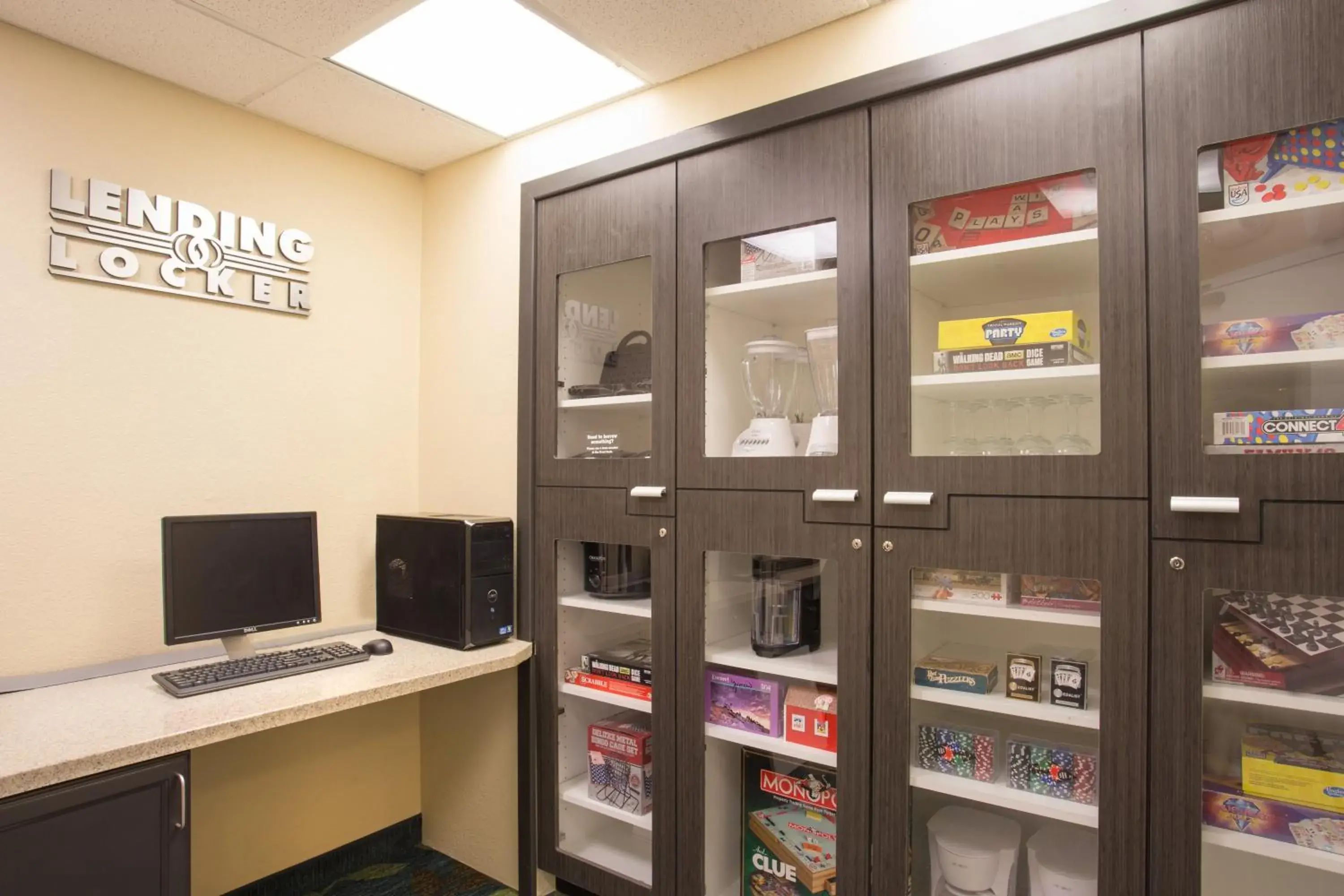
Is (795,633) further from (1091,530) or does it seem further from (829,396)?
(1091,530)

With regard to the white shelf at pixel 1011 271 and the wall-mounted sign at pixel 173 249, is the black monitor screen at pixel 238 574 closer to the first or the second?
the wall-mounted sign at pixel 173 249

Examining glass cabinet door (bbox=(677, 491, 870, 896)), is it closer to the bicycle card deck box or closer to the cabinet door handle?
the bicycle card deck box

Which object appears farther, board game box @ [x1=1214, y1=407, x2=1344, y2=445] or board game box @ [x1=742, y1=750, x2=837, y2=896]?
board game box @ [x1=742, y1=750, x2=837, y2=896]

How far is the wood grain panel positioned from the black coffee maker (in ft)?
2.60

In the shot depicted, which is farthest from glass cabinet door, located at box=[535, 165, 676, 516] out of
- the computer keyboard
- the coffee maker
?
the coffee maker

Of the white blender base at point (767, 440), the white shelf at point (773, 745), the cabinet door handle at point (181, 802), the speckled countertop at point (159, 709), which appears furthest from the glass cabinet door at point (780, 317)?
the cabinet door handle at point (181, 802)

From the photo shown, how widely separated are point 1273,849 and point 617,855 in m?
1.69

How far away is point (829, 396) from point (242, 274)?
193 cm

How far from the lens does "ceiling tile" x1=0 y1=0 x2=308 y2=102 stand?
1.98 metres

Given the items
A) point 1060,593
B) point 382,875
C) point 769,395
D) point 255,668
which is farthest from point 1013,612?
point 382,875

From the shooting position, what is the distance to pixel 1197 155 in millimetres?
1471

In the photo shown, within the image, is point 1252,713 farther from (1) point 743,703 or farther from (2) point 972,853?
(1) point 743,703

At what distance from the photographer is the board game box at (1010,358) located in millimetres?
1628

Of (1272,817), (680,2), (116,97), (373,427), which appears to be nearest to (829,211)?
(680,2)
